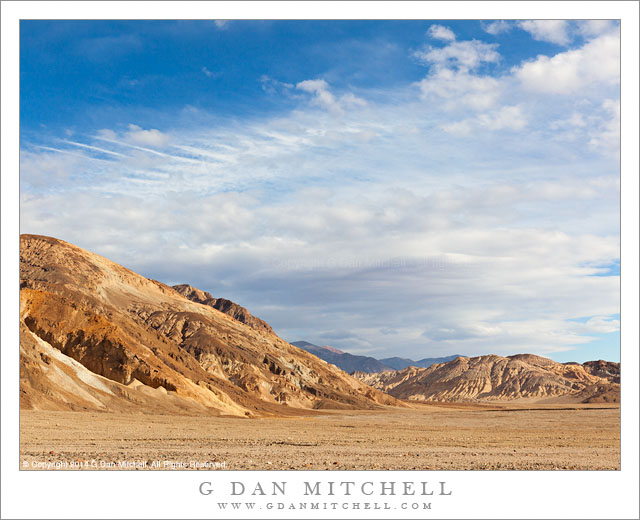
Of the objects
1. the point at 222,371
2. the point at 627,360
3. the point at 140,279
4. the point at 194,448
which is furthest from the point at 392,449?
the point at 140,279

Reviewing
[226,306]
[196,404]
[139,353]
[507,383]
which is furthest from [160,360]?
[507,383]

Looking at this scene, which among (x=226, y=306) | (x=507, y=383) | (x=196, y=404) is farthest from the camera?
(x=507, y=383)

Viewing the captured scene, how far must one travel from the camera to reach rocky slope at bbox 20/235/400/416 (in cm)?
4494

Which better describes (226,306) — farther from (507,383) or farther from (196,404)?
(196,404)

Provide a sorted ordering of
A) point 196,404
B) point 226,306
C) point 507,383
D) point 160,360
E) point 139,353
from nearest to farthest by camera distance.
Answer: point 196,404 → point 139,353 → point 160,360 → point 226,306 → point 507,383

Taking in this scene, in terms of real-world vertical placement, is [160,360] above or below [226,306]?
below

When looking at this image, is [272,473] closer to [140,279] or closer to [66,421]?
[66,421]

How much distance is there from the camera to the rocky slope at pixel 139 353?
4494cm

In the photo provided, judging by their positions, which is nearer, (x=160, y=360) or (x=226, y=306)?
(x=160, y=360)

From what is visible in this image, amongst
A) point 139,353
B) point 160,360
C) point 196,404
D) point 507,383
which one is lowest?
point 507,383

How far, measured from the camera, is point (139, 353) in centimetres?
5662

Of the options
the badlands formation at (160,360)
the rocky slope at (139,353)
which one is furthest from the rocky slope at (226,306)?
the rocky slope at (139,353)

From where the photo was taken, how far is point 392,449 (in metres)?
23.0

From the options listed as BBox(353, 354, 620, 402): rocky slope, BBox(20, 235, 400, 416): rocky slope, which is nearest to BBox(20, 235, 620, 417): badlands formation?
BBox(20, 235, 400, 416): rocky slope
